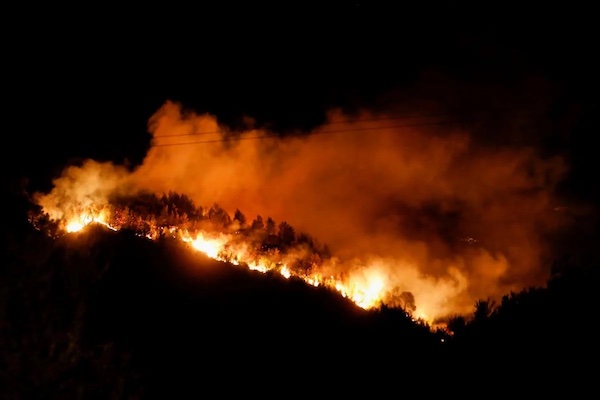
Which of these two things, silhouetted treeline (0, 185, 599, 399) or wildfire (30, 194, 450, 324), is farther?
wildfire (30, 194, 450, 324)

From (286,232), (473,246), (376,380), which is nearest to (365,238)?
(473,246)

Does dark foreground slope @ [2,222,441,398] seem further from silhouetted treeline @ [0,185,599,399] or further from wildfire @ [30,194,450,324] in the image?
wildfire @ [30,194,450,324]

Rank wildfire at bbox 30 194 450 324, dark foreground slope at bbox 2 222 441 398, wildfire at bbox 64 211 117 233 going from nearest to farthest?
dark foreground slope at bbox 2 222 441 398 → wildfire at bbox 64 211 117 233 → wildfire at bbox 30 194 450 324

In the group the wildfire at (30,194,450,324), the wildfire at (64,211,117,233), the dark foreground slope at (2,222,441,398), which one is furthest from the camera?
the wildfire at (30,194,450,324)

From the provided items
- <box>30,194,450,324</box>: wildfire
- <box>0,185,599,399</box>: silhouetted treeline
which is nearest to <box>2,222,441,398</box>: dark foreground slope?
<box>0,185,599,399</box>: silhouetted treeline

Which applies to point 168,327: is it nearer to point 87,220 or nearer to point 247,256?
point 247,256

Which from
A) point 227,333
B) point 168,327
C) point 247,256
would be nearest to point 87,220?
point 247,256

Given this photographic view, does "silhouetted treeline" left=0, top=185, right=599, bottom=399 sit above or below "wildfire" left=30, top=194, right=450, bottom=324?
below

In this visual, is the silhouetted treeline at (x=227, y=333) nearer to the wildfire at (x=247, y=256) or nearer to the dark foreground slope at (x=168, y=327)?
the dark foreground slope at (x=168, y=327)

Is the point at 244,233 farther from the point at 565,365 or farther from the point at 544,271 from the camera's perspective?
the point at 544,271
